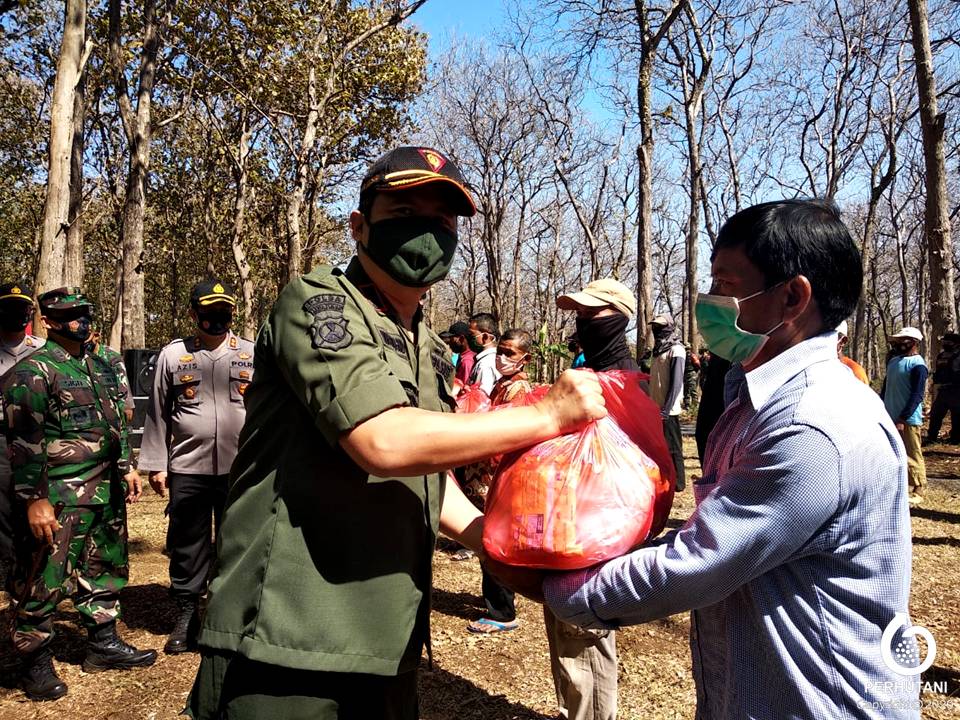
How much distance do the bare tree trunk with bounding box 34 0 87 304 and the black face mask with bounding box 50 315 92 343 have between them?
334 centimetres

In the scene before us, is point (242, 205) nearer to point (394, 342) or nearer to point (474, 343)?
point (474, 343)

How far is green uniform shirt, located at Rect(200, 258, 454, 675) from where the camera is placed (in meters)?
1.37

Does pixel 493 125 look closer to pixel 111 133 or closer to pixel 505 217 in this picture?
pixel 505 217

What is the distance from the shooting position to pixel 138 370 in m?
10.0

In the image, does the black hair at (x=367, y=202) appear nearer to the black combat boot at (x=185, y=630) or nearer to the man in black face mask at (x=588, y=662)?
the man in black face mask at (x=588, y=662)

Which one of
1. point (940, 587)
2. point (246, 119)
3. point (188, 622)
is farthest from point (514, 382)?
point (246, 119)

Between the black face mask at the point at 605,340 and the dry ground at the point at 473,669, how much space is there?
1.84m

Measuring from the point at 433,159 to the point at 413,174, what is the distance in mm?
105

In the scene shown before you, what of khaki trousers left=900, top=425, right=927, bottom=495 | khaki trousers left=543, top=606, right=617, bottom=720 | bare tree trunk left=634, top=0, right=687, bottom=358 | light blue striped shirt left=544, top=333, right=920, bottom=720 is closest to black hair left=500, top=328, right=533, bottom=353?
khaki trousers left=543, top=606, right=617, bottom=720

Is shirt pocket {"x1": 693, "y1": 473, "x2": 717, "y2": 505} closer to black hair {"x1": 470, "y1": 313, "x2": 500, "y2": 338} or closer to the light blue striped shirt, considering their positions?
the light blue striped shirt

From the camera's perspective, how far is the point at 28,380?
12.2 feet

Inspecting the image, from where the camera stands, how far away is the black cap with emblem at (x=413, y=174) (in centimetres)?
154

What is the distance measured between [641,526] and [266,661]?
2.61 ft

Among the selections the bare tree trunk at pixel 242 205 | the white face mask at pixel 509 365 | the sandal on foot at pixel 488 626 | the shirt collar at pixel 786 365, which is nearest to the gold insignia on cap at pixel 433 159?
the shirt collar at pixel 786 365
